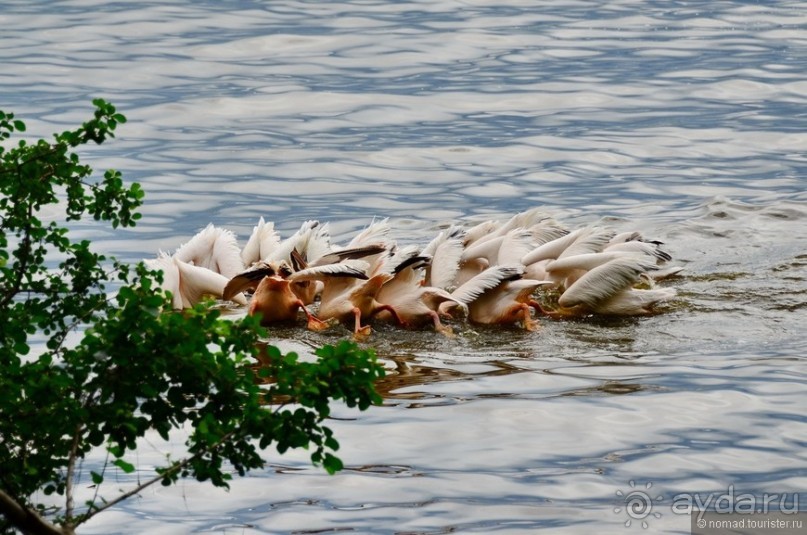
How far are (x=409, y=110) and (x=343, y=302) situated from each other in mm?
5667

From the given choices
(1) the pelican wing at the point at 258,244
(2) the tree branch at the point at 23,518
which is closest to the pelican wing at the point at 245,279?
(1) the pelican wing at the point at 258,244

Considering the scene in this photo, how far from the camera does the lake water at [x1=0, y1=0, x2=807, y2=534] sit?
397 cm

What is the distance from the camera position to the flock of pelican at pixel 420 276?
5332 millimetres

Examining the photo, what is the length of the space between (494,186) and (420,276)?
3341 millimetres

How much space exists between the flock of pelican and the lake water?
0.13 meters

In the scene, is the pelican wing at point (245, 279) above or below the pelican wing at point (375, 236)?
below

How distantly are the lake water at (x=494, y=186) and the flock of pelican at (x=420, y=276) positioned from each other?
5.1 inches

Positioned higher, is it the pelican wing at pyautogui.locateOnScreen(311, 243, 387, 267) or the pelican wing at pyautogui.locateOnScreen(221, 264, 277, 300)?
the pelican wing at pyautogui.locateOnScreen(311, 243, 387, 267)

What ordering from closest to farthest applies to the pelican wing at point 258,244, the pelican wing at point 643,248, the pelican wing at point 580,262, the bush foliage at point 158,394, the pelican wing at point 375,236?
the bush foliage at point 158,394, the pelican wing at point 580,262, the pelican wing at point 643,248, the pelican wing at point 375,236, the pelican wing at point 258,244

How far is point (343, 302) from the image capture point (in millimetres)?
5348

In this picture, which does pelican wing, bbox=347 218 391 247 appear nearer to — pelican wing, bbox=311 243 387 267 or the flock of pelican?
the flock of pelican

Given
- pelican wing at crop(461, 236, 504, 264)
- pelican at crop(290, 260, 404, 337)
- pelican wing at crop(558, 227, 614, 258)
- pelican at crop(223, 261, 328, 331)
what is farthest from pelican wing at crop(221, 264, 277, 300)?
pelican wing at crop(558, 227, 614, 258)

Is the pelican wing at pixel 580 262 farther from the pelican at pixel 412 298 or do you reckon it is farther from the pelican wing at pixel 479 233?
the pelican at pixel 412 298

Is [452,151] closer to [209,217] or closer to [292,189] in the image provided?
[292,189]
